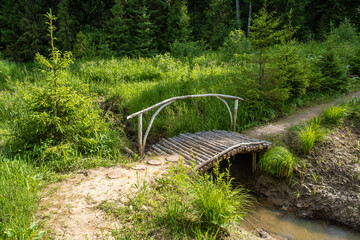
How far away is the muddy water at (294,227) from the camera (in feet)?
15.3

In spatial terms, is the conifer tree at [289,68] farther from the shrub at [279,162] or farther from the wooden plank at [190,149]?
the wooden plank at [190,149]

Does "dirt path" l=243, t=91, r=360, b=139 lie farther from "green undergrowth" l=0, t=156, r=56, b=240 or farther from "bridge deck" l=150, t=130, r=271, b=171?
"green undergrowth" l=0, t=156, r=56, b=240

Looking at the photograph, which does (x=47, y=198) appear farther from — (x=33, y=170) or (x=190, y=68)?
(x=190, y=68)

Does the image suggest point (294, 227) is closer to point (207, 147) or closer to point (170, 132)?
point (207, 147)

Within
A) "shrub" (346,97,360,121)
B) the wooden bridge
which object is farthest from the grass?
the wooden bridge

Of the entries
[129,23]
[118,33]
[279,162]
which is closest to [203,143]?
[279,162]

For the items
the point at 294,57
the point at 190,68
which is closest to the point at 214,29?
the point at 190,68

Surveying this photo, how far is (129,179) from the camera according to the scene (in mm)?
4277

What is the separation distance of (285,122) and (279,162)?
7.08 ft

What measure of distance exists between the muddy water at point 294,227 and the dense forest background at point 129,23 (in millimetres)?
15552

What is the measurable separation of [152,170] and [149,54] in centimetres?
1659

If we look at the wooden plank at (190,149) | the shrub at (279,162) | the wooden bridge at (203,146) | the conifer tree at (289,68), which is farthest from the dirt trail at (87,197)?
the conifer tree at (289,68)

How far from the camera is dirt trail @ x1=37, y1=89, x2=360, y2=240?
311 cm

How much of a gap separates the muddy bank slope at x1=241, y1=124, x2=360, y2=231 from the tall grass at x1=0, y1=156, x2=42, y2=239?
453 cm
